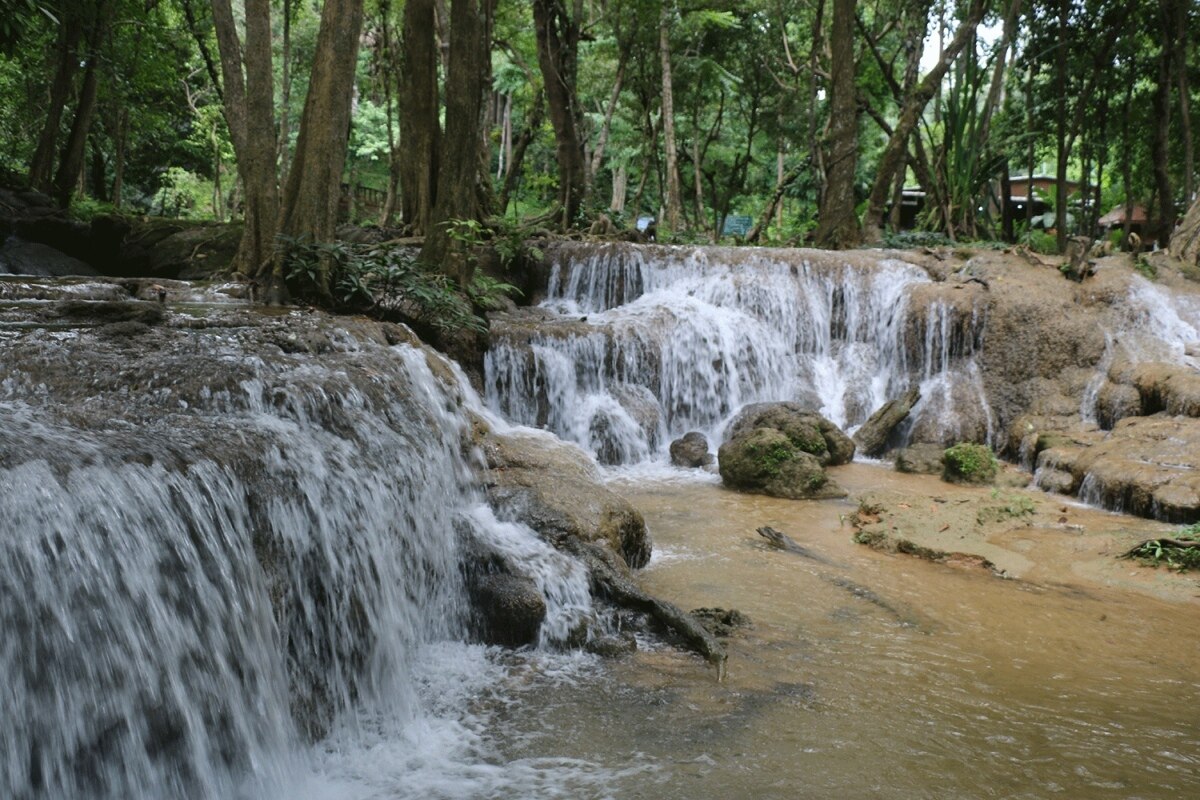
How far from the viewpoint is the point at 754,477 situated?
30.3ft

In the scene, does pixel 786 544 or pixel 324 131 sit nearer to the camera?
pixel 786 544

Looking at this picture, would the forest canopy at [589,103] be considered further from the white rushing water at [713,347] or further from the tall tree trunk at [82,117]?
the white rushing water at [713,347]

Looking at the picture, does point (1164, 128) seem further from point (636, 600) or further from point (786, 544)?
point (636, 600)

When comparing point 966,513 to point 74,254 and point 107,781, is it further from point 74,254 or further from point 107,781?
point 74,254

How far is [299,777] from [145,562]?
114cm

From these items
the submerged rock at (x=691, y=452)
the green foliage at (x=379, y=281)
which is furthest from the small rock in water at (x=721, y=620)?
the green foliage at (x=379, y=281)

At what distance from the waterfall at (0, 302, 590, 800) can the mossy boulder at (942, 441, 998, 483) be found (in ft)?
18.9

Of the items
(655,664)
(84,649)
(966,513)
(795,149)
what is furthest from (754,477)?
(795,149)

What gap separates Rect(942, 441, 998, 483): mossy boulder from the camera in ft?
31.8

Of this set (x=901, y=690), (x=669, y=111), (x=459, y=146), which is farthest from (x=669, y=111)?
(x=901, y=690)

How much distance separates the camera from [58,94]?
14.9 meters

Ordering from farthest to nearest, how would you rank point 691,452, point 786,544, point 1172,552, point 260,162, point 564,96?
point 564,96 < point 691,452 < point 260,162 < point 786,544 < point 1172,552

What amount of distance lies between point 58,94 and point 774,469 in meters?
13.6

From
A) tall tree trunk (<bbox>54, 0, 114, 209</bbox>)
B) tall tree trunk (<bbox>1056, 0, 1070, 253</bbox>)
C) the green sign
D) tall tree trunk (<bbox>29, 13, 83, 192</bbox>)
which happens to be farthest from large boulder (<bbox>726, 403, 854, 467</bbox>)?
the green sign
